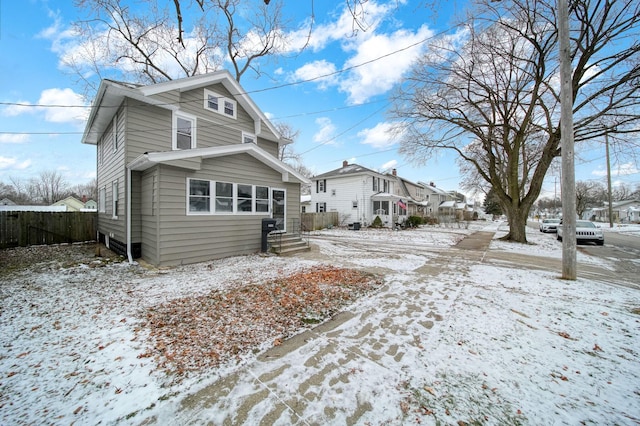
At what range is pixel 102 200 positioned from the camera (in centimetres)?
1151

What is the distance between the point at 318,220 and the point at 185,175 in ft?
48.3

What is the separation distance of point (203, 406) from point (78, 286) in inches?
217

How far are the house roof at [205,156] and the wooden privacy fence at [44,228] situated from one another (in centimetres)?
742

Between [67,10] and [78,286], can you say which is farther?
[67,10]

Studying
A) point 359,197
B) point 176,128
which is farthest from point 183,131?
point 359,197

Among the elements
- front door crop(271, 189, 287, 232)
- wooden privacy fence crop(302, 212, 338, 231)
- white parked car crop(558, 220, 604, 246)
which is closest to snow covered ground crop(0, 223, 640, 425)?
front door crop(271, 189, 287, 232)

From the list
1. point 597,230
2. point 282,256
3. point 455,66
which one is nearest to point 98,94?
point 282,256

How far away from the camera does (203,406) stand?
214 cm

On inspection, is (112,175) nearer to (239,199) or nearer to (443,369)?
(239,199)

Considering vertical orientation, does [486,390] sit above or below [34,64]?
below

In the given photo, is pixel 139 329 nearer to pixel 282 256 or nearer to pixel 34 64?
pixel 282 256

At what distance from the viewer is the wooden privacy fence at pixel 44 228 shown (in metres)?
10.2

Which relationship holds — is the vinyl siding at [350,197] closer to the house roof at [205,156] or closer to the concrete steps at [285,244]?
the concrete steps at [285,244]

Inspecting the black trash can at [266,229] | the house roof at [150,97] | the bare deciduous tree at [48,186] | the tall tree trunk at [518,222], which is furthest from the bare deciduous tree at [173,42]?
the bare deciduous tree at [48,186]
